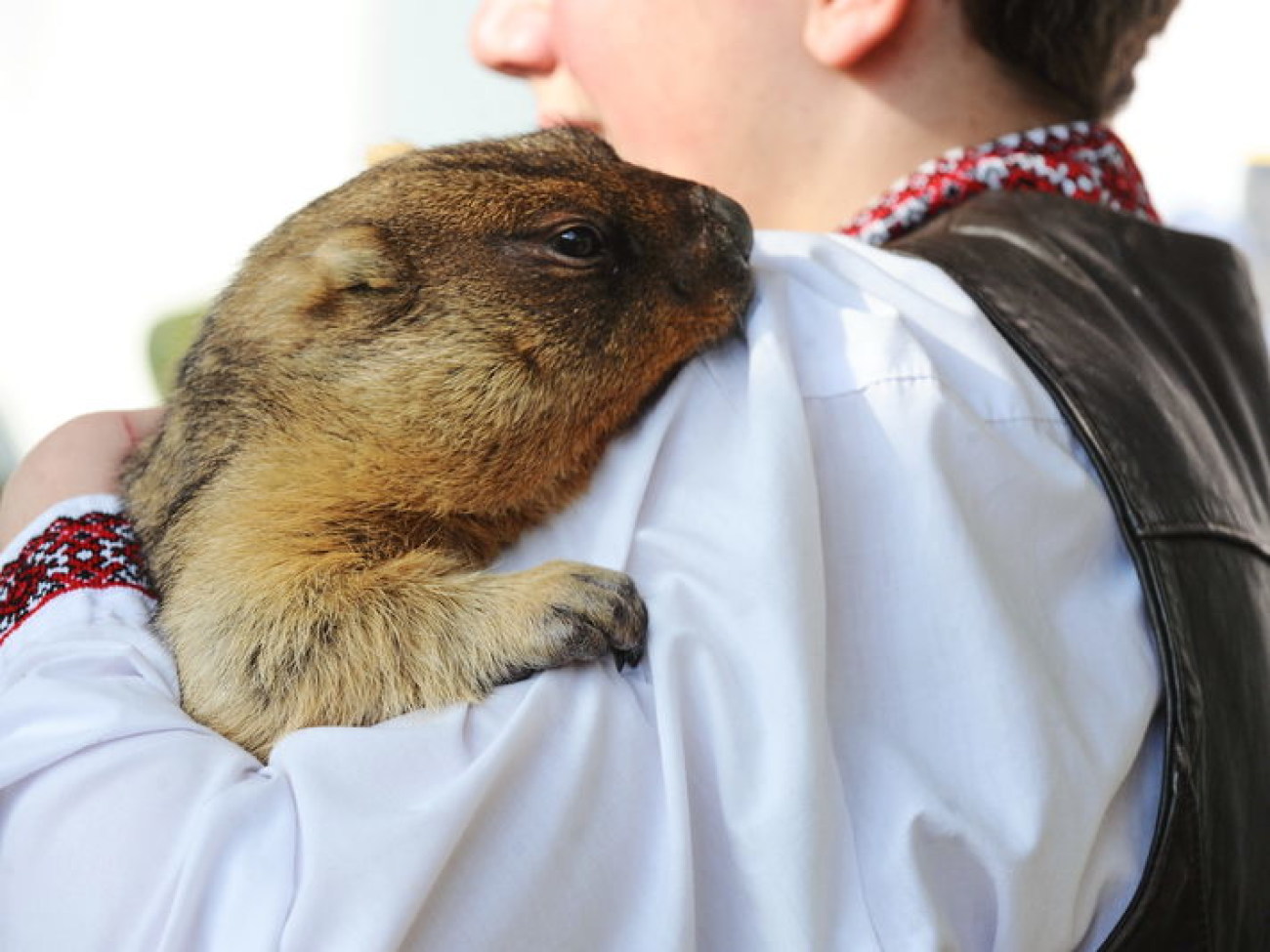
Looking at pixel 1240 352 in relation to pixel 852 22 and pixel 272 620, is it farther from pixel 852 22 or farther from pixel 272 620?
pixel 272 620

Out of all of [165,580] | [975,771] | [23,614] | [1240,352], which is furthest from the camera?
[1240,352]

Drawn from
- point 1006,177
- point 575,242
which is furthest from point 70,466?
point 1006,177

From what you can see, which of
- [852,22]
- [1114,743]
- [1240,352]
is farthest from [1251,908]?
[852,22]

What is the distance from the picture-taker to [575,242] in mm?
1502

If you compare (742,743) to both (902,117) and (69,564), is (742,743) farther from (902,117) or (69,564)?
(902,117)

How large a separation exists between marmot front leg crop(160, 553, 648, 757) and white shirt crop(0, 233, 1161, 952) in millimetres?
37

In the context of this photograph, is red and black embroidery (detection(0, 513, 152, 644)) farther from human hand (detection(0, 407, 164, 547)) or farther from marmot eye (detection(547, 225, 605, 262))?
marmot eye (detection(547, 225, 605, 262))

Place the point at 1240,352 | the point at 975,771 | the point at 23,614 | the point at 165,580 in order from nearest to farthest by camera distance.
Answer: the point at 975,771 < the point at 23,614 < the point at 165,580 < the point at 1240,352

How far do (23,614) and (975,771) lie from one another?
0.96 m

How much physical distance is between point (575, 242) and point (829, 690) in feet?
1.92

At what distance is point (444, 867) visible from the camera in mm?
1074

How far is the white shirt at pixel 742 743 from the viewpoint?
109cm

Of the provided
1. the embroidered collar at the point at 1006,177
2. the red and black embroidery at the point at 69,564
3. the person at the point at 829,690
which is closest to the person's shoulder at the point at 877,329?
the person at the point at 829,690

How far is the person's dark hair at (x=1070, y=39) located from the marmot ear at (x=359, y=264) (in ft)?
3.03
